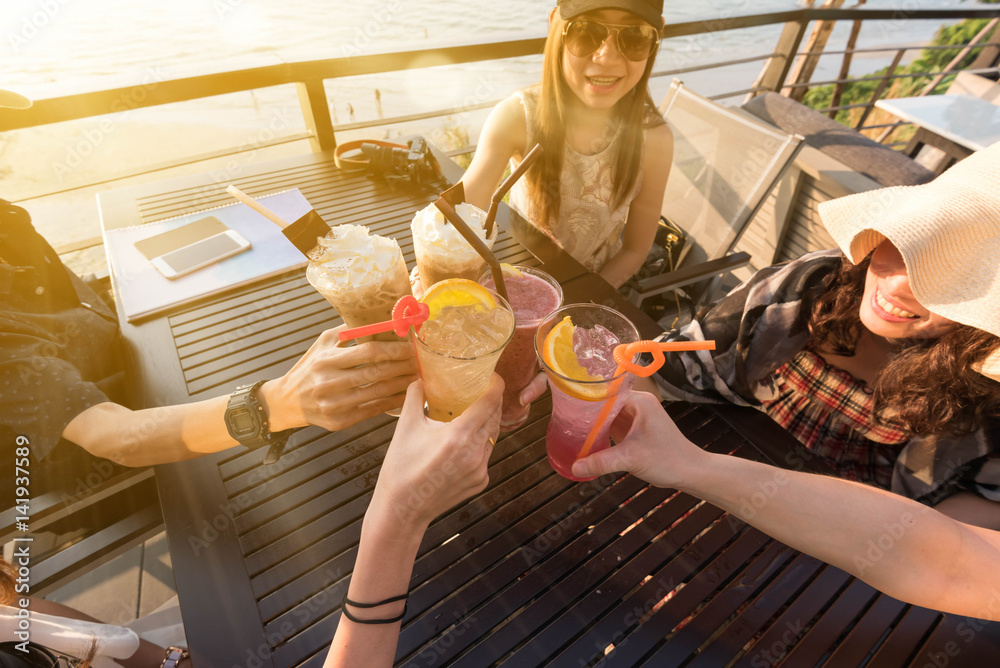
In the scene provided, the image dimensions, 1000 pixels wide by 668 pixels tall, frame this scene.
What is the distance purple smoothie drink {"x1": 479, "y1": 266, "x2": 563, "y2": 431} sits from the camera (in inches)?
45.3

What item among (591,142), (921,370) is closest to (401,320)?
(921,370)

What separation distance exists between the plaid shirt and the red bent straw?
2.52 ft

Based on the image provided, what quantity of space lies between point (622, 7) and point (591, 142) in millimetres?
607

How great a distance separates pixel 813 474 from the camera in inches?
41.6

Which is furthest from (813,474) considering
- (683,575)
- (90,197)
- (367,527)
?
(90,197)

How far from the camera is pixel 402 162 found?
1955 mm

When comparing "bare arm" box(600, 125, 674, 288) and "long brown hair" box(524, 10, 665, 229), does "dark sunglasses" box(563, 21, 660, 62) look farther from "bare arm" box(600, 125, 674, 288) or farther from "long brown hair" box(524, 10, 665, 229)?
"bare arm" box(600, 125, 674, 288)

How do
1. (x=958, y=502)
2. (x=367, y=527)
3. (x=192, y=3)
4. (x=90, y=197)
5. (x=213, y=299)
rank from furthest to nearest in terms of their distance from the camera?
(x=192, y=3)
(x=90, y=197)
(x=213, y=299)
(x=958, y=502)
(x=367, y=527)

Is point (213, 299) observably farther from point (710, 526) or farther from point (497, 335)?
point (710, 526)

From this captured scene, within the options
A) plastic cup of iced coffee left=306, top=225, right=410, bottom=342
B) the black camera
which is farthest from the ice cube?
the black camera

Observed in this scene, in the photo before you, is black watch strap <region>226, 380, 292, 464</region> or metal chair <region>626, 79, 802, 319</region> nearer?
black watch strap <region>226, 380, 292, 464</region>

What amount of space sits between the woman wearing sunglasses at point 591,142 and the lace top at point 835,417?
3.20ft

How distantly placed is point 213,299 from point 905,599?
186cm

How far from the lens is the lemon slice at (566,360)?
0.95 m
